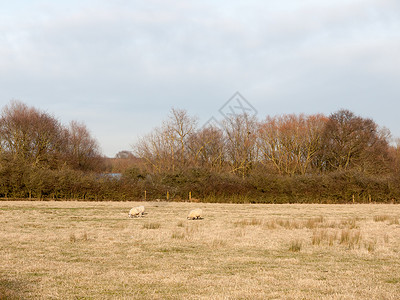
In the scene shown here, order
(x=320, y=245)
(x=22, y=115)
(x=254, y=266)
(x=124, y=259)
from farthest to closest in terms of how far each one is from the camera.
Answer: (x=22, y=115) → (x=320, y=245) → (x=124, y=259) → (x=254, y=266)

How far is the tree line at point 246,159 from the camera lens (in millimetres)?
44156

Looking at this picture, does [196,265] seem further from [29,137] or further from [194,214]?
[29,137]

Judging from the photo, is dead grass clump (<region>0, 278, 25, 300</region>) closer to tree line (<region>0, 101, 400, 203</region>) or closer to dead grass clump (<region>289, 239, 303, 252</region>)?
dead grass clump (<region>289, 239, 303, 252</region>)

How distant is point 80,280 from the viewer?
8.51 metres

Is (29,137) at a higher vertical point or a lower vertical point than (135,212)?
higher

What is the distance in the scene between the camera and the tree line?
145ft

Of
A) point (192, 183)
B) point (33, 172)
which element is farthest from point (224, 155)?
point (33, 172)

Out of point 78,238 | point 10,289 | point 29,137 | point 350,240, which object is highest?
point 29,137

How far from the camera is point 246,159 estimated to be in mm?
58094

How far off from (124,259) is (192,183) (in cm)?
3436

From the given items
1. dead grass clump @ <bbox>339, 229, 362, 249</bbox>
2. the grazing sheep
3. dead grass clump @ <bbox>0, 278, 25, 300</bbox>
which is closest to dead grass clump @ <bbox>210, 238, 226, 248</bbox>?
dead grass clump @ <bbox>339, 229, 362, 249</bbox>

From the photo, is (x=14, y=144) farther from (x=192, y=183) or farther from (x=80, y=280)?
(x=80, y=280)

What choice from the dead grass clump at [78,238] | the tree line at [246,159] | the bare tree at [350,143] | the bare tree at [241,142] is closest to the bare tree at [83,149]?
the tree line at [246,159]

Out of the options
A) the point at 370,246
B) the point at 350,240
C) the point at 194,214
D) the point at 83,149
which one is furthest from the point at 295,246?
the point at 83,149
